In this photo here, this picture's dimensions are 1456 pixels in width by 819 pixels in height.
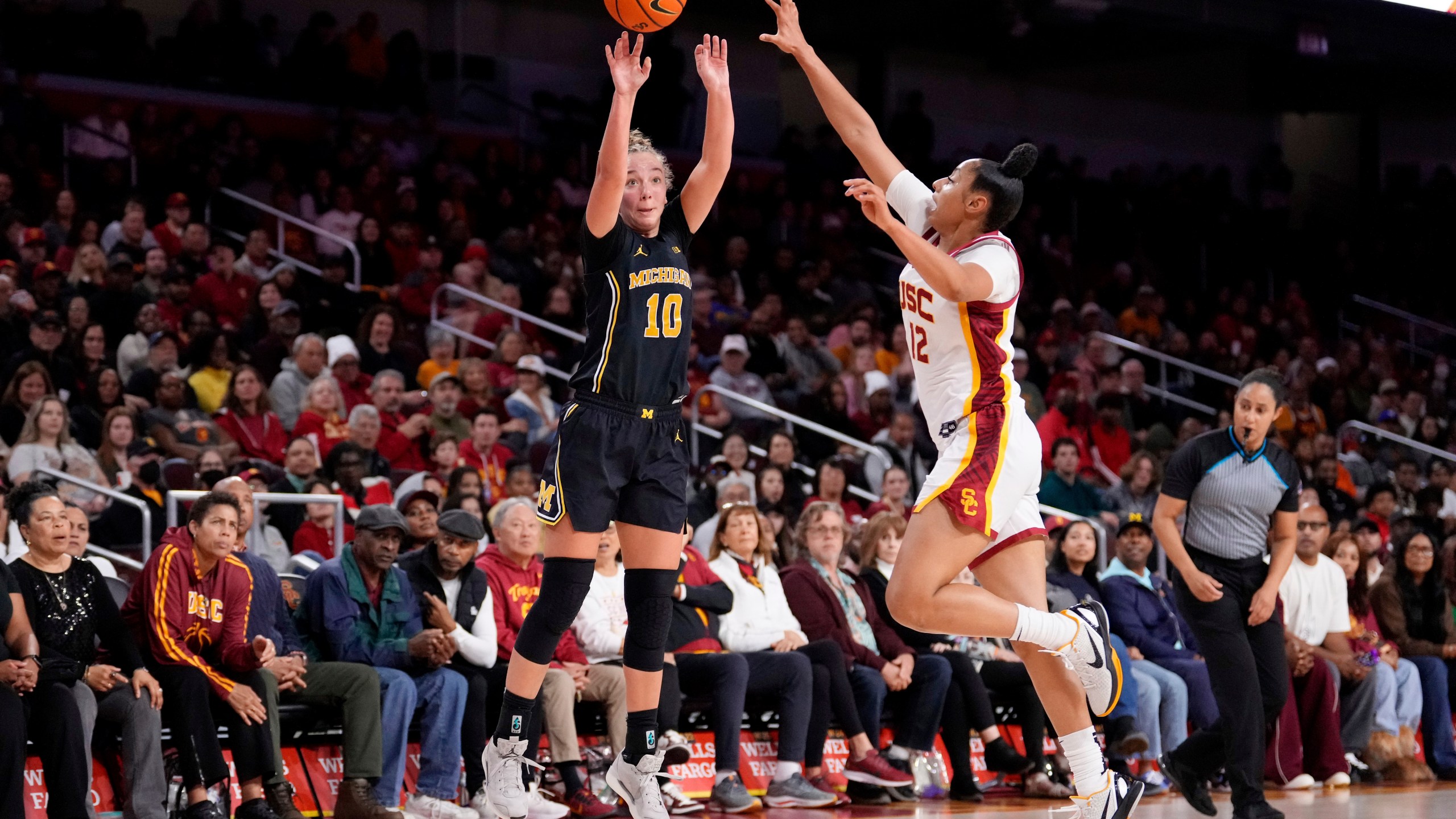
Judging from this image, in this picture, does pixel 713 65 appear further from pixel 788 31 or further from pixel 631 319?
pixel 631 319

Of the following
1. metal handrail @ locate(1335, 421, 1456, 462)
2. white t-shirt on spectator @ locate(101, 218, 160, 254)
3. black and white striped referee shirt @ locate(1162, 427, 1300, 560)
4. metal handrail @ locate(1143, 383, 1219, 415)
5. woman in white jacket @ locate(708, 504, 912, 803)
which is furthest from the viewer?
metal handrail @ locate(1143, 383, 1219, 415)

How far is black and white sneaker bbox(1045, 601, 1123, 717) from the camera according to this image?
204 inches

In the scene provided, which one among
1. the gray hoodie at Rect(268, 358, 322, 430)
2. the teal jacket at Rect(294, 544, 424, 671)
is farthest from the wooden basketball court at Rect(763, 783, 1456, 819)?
the gray hoodie at Rect(268, 358, 322, 430)

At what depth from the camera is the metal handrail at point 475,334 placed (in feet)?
43.3

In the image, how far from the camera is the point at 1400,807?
7934 millimetres

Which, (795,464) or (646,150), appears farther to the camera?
(795,464)

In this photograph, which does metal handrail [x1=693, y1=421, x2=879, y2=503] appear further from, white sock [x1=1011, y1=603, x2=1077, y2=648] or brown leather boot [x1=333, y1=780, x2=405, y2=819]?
white sock [x1=1011, y1=603, x2=1077, y2=648]

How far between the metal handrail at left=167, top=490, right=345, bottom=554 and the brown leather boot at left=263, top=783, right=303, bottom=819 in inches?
63.3

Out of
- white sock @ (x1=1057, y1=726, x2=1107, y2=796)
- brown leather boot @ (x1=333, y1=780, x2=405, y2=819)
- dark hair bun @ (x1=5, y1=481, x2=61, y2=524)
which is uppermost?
dark hair bun @ (x1=5, y1=481, x2=61, y2=524)

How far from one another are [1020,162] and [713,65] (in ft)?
3.48

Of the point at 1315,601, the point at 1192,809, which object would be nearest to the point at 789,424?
the point at 1315,601

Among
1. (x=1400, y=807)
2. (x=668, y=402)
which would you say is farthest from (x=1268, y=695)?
(x=668, y=402)

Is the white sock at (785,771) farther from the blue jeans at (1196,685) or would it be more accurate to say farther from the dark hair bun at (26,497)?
the dark hair bun at (26,497)

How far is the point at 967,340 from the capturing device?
5.15 meters
